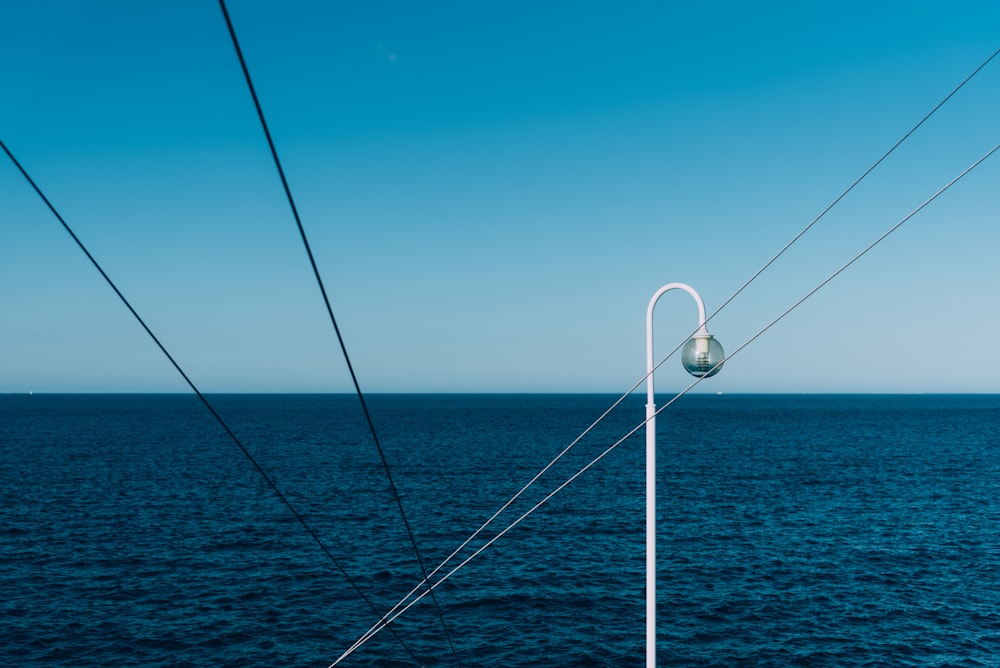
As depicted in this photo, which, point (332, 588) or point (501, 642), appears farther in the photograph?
point (332, 588)

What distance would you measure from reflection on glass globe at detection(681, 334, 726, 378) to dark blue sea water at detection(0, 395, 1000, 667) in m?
20.4

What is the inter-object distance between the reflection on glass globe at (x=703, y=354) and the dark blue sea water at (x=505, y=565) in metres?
20.4

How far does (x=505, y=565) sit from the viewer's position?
37.1 m

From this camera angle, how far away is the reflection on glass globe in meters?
8.39

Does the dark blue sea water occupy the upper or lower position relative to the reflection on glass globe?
lower

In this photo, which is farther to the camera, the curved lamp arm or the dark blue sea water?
the dark blue sea water

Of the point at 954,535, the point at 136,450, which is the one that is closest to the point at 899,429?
the point at 954,535

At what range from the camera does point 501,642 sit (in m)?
27.0

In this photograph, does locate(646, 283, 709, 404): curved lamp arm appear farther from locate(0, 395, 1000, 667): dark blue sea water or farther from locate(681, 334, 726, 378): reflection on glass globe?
locate(0, 395, 1000, 667): dark blue sea water

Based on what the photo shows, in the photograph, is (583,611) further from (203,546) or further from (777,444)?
(777,444)

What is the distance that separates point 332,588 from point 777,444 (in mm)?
85588

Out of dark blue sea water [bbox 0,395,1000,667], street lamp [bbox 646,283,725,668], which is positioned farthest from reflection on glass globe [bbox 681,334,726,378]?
dark blue sea water [bbox 0,395,1000,667]

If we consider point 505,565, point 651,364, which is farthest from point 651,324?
point 505,565

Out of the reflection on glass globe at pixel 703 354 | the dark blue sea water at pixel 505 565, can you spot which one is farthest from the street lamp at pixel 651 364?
the dark blue sea water at pixel 505 565
